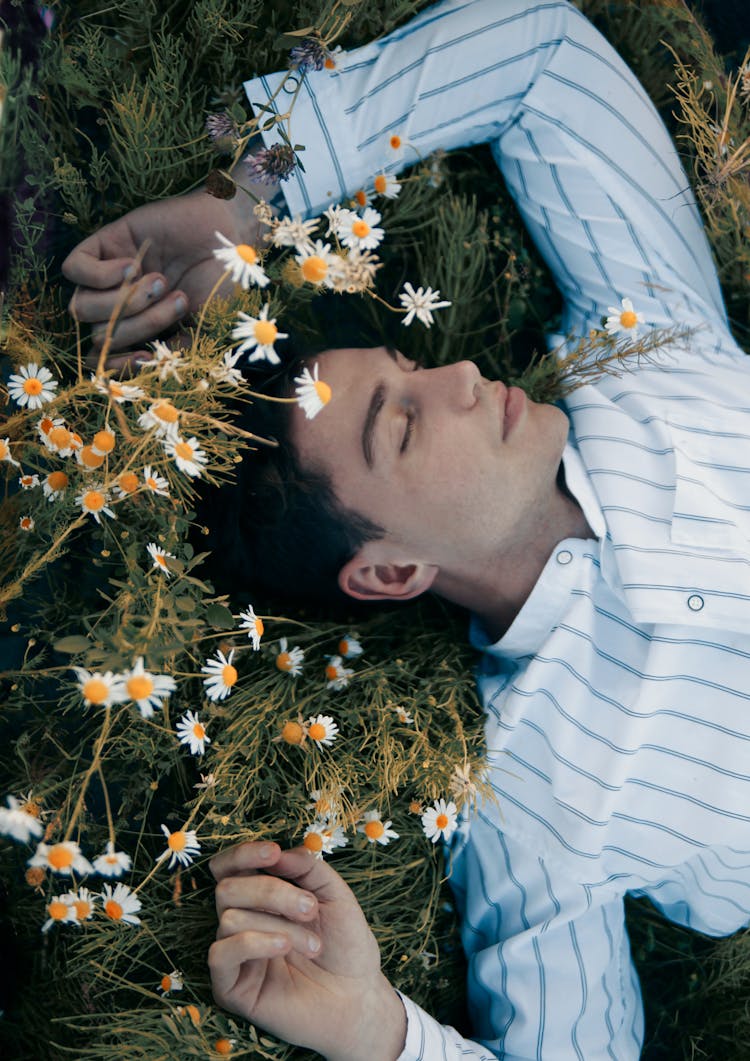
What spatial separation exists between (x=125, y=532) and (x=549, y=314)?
1.10 meters

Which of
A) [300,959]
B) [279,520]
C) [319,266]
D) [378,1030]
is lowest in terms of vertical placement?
[378,1030]

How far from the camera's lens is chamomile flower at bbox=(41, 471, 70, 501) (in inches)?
47.0

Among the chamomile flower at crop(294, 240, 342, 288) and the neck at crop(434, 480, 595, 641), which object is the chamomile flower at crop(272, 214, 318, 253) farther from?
the neck at crop(434, 480, 595, 641)

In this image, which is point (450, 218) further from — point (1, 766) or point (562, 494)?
point (1, 766)

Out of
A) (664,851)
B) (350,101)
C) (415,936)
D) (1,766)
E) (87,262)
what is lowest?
(415,936)

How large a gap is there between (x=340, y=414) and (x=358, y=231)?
0.31 metres

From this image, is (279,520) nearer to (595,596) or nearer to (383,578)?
(383,578)

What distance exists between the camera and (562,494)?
160cm

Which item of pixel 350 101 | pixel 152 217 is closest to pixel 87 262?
pixel 152 217

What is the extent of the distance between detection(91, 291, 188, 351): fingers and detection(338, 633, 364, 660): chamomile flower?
2.11 feet

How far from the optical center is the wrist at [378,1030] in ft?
4.42

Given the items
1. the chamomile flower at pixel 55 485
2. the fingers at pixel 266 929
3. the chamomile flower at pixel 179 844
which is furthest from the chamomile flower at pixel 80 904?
the chamomile flower at pixel 55 485

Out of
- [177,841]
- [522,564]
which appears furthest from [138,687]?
[522,564]

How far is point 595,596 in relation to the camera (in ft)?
5.25
